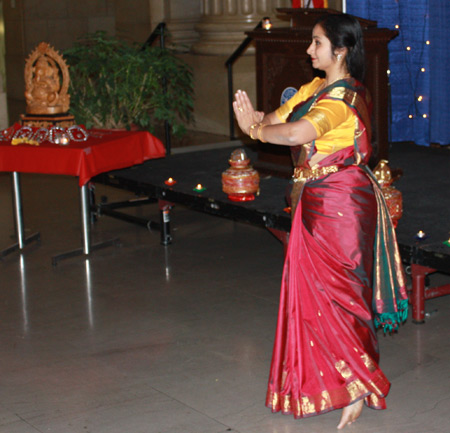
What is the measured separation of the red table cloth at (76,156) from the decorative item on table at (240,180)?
2.91 ft

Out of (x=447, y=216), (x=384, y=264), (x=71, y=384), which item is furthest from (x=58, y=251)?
(x=384, y=264)

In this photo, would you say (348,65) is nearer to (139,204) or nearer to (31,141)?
(31,141)

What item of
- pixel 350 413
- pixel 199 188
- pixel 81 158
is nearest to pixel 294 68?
pixel 199 188

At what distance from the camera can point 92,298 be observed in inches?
198

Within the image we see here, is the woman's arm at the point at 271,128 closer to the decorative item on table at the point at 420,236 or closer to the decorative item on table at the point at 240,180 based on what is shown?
the decorative item on table at the point at 420,236

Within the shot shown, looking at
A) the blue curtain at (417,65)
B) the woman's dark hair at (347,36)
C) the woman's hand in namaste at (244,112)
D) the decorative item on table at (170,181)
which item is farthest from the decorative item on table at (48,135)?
the blue curtain at (417,65)

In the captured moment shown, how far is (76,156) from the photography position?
5.50m

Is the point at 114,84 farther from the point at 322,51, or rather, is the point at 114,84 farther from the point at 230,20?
the point at 322,51

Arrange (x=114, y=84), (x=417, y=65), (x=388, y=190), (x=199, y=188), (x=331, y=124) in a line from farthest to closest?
(x=417, y=65), (x=114, y=84), (x=199, y=188), (x=388, y=190), (x=331, y=124)

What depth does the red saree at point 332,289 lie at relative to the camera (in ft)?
10.8

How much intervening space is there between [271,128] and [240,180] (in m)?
2.10

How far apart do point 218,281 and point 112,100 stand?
2548mm

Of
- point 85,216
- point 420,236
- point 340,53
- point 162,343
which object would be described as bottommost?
point 162,343

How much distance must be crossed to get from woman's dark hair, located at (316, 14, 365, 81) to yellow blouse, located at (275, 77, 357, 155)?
18 centimetres
